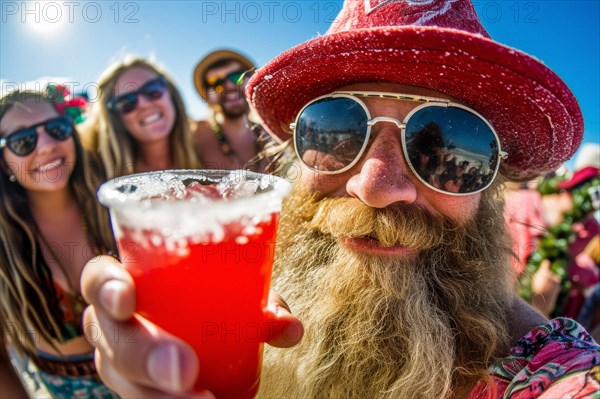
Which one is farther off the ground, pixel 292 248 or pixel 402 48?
pixel 402 48

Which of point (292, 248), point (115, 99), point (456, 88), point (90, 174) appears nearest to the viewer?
point (456, 88)

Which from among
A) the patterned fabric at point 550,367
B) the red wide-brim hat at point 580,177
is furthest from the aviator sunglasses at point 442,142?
the red wide-brim hat at point 580,177

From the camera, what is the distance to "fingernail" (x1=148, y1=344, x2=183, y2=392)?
2.26 ft

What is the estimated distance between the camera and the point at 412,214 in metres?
1.30

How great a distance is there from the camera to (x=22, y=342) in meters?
2.25

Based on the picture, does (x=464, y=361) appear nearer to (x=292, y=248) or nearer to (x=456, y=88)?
(x=292, y=248)

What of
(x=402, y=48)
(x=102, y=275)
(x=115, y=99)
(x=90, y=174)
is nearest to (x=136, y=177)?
(x=102, y=275)

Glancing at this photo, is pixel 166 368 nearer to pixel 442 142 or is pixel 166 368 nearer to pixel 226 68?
pixel 442 142

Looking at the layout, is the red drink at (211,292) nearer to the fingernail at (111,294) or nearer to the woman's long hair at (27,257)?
the fingernail at (111,294)

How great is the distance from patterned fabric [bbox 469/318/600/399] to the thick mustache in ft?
1.30

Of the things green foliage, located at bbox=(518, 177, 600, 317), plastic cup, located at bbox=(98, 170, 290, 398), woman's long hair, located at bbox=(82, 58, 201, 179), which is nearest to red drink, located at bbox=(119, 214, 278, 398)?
plastic cup, located at bbox=(98, 170, 290, 398)

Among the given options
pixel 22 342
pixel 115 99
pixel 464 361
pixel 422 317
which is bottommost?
pixel 22 342

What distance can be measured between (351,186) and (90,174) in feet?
7.11

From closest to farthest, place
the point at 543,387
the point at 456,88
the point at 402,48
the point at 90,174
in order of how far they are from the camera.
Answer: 1. the point at 543,387
2. the point at 402,48
3. the point at 456,88
4. the point at 90,174
